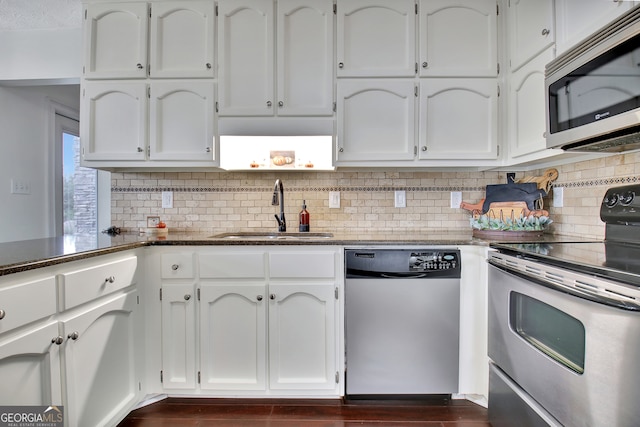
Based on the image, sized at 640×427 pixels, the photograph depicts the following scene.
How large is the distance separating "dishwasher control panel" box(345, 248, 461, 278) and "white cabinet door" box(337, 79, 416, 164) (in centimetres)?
60

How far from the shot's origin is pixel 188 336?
1759 millimetres

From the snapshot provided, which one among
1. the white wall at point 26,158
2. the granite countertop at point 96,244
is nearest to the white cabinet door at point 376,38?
the granite countertop at point 96,244

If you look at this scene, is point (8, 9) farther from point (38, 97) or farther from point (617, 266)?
point (617, 266)

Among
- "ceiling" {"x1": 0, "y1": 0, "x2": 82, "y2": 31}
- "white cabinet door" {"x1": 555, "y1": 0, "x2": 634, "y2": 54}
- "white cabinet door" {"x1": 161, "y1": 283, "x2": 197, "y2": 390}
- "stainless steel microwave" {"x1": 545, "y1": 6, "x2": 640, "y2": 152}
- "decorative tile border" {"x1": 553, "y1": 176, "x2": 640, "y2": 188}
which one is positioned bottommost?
"white cabinet door" {"x1": 161, "y1": 283, "x2": 197, "y2": 390}

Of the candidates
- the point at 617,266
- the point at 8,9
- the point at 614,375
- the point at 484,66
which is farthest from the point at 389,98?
the point at 8,9

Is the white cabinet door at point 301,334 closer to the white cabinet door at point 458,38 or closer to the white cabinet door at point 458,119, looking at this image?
the white cabinet door at point 458,119

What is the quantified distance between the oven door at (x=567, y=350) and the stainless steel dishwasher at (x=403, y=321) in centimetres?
24

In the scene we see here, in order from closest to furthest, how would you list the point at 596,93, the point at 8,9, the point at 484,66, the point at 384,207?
1. the point at 596,93
2. the point at 484,66
3. the point at 8,9
4. the point at 384,207

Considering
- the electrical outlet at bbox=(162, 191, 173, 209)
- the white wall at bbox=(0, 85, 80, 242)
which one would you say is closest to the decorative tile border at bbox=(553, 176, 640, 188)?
the electrical outlet at bbox=(162, 191, 173, 209)

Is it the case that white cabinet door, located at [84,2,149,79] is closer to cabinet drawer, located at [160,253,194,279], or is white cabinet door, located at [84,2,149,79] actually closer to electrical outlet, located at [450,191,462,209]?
cabinet drawer, located at [160,253,194,279]

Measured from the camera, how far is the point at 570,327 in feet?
3.52

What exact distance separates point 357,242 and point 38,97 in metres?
3.01

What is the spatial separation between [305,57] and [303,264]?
1.21m

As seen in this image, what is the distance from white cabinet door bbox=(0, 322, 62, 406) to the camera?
39.4 inches
